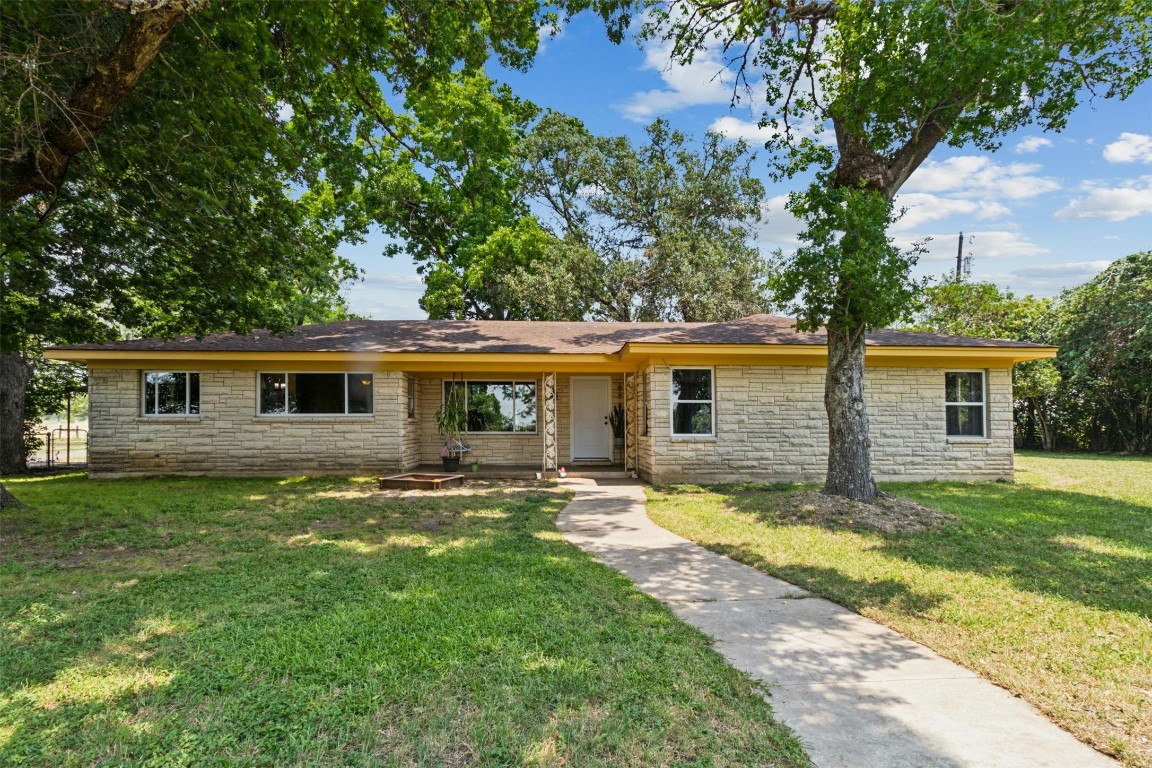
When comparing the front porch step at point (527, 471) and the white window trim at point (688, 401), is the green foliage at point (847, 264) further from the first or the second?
the front porch step at point (527, 471)

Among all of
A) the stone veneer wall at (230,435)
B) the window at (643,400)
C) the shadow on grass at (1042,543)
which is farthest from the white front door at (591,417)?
the shadow on grass at (1042,543)

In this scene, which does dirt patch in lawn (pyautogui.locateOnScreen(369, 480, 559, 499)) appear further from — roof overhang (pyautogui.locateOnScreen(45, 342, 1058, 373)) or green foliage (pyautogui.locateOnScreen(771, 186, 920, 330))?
green foliage (pyautogui.locateOnScreen(771, 186, 920, 330))

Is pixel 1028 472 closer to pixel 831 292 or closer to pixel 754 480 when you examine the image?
pixel 754 480

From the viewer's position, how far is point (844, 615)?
430 cm

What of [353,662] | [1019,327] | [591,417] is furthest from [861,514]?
[1019,327]

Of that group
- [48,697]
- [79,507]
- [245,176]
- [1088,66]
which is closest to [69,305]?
[79,507]

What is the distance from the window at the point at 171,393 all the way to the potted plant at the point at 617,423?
9.28 m

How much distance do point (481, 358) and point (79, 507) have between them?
272 inches

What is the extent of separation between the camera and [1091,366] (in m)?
18.1

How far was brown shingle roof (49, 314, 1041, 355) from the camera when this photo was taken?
38.7 feet

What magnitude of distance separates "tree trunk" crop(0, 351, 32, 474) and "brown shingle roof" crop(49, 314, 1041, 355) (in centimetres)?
394

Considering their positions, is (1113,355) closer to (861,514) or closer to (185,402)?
(861,514)

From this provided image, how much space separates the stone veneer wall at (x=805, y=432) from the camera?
37.8 feet

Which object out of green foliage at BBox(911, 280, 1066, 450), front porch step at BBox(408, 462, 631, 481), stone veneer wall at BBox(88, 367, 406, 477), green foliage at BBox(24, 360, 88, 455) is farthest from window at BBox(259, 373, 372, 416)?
green foliage at BBox(911, 280, 1066, 450)
